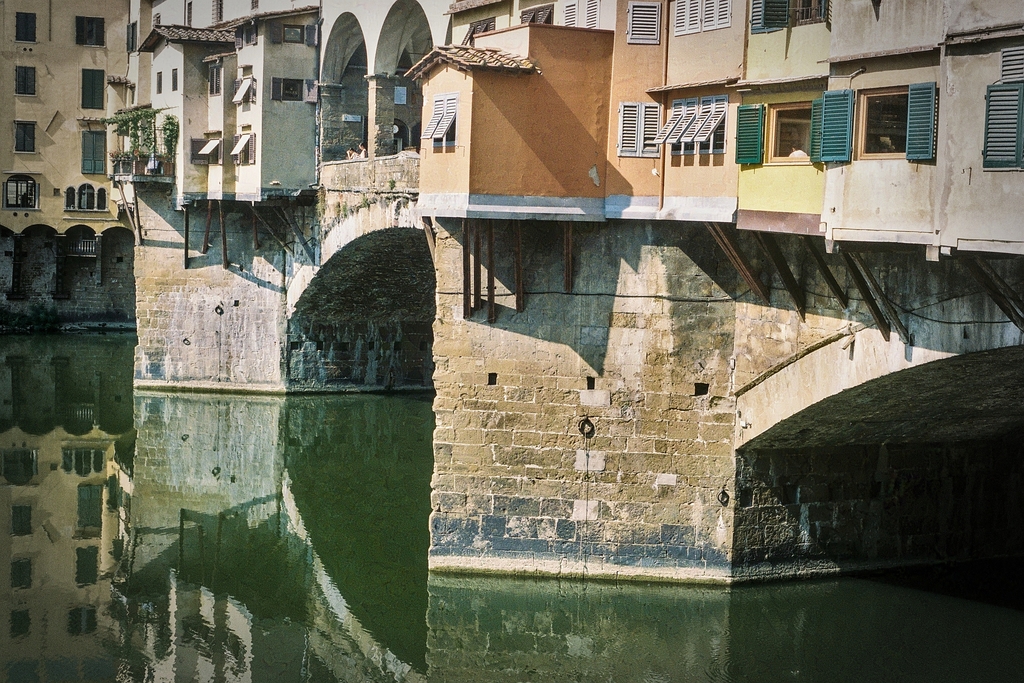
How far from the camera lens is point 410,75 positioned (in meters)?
15.4

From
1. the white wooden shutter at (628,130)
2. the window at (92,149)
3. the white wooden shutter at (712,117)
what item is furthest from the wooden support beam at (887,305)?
the window at (92,149)

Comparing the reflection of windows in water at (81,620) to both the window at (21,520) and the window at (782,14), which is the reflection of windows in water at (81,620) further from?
the window at (782,14)

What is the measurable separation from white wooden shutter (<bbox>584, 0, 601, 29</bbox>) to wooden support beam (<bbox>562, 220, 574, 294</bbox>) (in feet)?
7.30

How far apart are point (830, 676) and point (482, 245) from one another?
19.7ft

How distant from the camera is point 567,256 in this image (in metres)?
14.7

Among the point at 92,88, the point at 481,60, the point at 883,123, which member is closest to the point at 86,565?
the point at 481,60

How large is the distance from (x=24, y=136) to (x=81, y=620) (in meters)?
28.0

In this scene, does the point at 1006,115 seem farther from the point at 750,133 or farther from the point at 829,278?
the point at 750,133

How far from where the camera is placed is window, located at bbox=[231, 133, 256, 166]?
87.4ft

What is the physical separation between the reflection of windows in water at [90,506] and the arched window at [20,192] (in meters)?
20.1

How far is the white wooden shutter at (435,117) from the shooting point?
14.6 metres

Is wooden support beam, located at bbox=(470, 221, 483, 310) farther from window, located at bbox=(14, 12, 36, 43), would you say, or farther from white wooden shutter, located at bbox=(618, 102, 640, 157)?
window, located at bbox=(14, 12, 36, 43)

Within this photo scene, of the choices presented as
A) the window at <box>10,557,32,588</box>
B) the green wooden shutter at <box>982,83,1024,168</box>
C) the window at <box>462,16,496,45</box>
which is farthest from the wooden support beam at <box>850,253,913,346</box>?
the window at <box>10,557,32,588</box>

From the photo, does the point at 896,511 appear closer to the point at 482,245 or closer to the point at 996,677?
the point at 996,677
